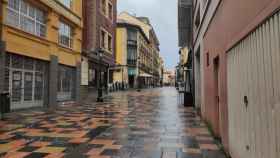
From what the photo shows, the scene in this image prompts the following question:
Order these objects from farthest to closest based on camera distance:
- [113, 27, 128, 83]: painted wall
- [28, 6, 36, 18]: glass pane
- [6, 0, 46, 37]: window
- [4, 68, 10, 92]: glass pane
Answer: [113, 27, 128, 83]: painted wall
[28, 6, 36, 18]: glass pane
[6, 0, 46, 37]: window
[4, 68, 10, 92]: glass pane

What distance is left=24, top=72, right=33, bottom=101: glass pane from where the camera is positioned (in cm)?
1235

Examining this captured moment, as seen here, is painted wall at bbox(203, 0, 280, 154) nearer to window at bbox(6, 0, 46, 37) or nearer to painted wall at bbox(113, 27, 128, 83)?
window at bbox(6, 0, 46, 37)

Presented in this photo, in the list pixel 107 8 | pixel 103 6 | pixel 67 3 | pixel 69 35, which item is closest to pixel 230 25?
pixel 67 3

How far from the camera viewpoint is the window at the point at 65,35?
632 inches

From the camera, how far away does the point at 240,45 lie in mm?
3832

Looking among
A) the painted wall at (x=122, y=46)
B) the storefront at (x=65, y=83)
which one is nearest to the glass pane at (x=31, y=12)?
the storefront at (x=65, y=83)

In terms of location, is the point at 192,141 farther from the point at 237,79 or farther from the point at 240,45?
the point at 240,45

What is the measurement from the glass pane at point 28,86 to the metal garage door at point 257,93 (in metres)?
10.3

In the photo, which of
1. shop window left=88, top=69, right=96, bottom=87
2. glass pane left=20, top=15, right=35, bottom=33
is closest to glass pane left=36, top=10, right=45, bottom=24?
glass pane left=20, top=15, right=35, bottom=33

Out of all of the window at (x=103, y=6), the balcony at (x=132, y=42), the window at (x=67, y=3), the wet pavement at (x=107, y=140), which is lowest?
the wet pavement at (x=107, y=140)

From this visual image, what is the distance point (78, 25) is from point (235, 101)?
1533 cm

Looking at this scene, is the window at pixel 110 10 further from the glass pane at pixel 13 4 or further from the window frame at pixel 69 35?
the glass pane at pixel 13 4

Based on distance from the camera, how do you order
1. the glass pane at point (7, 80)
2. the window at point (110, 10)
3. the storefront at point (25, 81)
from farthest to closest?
the window at point (110, 10) → the storefront at point (25, 81) → the glass pane at point (7, 80)

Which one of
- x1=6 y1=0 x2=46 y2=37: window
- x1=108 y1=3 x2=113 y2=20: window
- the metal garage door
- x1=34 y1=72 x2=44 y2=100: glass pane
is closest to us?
the metal garage door
